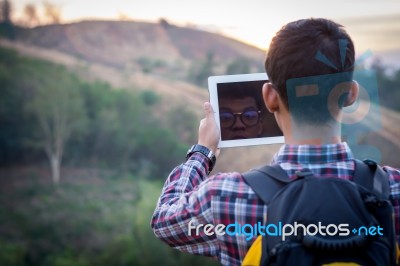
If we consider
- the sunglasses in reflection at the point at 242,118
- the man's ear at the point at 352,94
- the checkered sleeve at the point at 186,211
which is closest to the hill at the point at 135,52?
the sunglasses in reflection at the point at 242,118

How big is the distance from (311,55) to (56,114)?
486 cm

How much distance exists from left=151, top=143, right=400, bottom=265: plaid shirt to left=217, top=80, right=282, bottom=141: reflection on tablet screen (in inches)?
8.2

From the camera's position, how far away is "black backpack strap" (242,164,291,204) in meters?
0.89

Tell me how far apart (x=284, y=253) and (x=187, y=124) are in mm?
4323

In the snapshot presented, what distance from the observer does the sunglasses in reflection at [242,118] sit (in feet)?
3.77

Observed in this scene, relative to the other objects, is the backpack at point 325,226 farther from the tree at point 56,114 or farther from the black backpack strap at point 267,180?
the tree at point 56,114

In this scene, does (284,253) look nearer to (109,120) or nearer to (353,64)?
(353,64)

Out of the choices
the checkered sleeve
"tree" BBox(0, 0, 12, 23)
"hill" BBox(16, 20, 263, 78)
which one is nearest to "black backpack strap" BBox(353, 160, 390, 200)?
the checkered sleeve

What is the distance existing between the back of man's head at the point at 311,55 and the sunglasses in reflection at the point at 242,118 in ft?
0.72

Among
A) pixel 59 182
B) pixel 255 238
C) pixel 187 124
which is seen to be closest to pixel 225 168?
pixel 187 124

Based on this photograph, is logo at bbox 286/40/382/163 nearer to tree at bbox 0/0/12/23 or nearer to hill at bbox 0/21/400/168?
hill at bbox 0/21/400/168

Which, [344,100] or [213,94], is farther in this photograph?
[213,94]

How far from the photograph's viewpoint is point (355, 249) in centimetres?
83

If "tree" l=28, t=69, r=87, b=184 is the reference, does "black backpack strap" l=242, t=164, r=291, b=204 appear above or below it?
above
